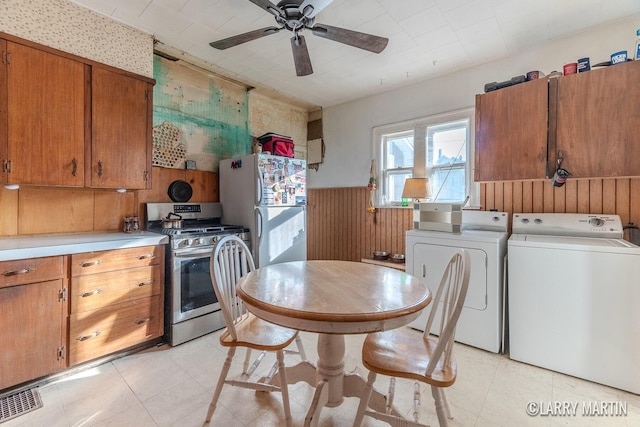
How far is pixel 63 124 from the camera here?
2154 mm

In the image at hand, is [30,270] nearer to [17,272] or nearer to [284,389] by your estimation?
[17,272]

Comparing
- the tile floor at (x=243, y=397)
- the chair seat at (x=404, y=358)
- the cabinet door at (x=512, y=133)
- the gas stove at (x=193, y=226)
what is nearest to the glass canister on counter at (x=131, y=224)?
the gas stove at (x=193, y=226)

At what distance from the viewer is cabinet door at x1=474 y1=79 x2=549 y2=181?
2.41 meters

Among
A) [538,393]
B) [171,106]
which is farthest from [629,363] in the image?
[171,106]

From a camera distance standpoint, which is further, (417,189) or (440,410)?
(417,189)

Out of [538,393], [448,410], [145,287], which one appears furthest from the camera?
[145,287]

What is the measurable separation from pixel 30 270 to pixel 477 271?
3232 mm

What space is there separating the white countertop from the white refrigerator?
0.88 metres

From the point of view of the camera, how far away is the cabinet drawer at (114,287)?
2.02 metres

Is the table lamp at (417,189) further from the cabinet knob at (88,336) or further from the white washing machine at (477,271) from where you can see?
the cabinet knob at (88,336)

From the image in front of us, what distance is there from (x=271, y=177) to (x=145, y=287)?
60.8 inches

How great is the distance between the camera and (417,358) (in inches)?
53.8

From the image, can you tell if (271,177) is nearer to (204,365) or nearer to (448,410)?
(204,365)

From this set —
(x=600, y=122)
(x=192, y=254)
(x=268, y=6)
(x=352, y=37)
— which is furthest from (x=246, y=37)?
(x=600, y=122)
